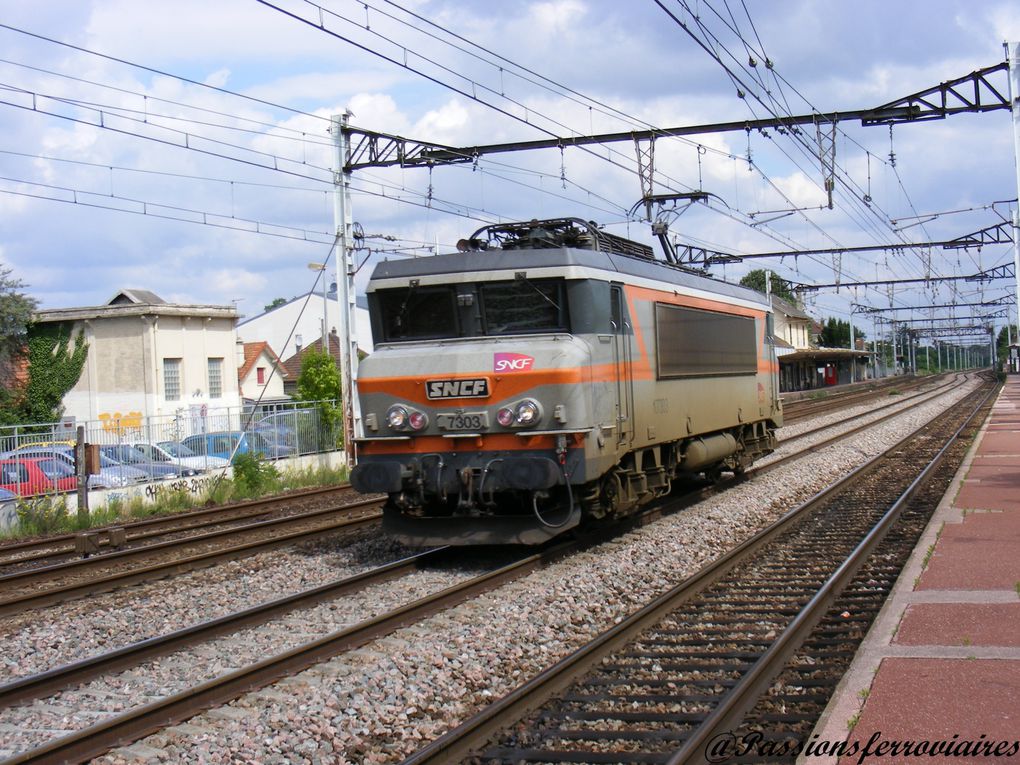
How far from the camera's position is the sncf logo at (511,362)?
34.9ft

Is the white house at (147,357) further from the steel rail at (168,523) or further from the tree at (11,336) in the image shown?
the steel rail at (168,523)

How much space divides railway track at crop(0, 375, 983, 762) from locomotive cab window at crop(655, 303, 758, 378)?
399 cm

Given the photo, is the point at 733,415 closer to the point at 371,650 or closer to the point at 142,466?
the point at 371,650

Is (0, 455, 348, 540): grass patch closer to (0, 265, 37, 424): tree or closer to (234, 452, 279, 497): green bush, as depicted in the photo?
(234, 452, 279, 497): green bush

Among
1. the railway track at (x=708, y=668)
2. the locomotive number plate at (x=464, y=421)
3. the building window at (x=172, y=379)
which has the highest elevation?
the building window at (x=172, y=379)

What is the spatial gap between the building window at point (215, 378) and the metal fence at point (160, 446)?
10.4 meters

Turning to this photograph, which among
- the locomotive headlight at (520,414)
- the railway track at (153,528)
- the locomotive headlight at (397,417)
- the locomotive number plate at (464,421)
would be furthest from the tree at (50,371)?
the locomotive headlight at (520,414)

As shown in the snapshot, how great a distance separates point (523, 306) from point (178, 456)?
1422 centimetres

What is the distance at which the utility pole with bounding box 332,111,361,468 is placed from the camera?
75.5ft

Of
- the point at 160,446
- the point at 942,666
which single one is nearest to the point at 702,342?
the point at 942,666

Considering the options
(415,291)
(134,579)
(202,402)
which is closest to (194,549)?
(134,579)

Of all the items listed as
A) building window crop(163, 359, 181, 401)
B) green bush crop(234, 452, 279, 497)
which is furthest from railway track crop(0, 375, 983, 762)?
building window crop(163, 359, 181, 401)

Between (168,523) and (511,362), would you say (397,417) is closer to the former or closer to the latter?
(511,362)

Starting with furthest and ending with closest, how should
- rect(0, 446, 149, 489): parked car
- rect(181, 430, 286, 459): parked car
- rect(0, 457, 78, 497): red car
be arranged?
rect(181, 430, 286, 459): parked car < rect(0, 446, 149, 489): parked car < rect(0, 457, 78, 497): red car
